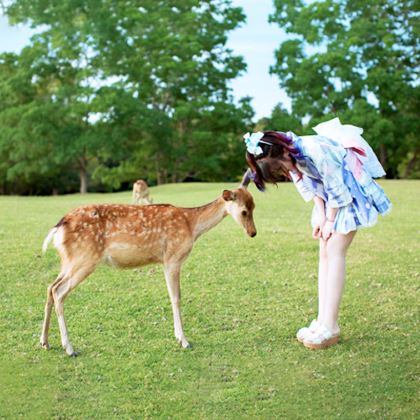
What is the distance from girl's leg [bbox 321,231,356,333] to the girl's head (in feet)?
2.19

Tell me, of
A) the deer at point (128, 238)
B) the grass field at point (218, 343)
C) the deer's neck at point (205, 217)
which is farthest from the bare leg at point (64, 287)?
the deer's neck at point (205, 217)

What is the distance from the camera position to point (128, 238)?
495 cm

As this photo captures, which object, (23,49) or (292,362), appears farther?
(23,49)

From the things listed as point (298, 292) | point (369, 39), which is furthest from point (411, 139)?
point (298, 292)

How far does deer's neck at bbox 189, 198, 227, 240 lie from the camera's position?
5250 mm

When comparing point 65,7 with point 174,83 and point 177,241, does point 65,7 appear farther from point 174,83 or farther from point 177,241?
point 177,241

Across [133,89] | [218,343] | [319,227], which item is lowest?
[218,343]

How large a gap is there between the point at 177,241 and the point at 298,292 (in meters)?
2.03

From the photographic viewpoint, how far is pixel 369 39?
112ft

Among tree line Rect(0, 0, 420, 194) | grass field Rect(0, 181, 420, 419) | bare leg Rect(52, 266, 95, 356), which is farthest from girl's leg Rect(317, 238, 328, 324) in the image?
tree line Rect(0, 0, 420, 194)

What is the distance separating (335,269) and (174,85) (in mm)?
31749

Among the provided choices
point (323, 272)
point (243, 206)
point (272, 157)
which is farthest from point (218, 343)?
point (272, 157)

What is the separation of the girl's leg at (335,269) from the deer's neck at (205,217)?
35.4 inches

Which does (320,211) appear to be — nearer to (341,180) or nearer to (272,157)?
(341,180)
